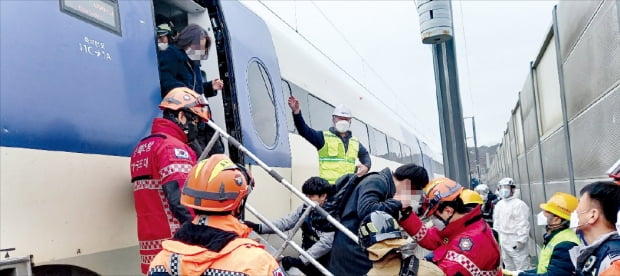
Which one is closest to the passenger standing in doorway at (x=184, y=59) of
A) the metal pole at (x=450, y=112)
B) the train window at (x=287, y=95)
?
the train window at (x=287, y=95)

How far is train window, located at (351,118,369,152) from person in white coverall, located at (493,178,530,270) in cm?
311

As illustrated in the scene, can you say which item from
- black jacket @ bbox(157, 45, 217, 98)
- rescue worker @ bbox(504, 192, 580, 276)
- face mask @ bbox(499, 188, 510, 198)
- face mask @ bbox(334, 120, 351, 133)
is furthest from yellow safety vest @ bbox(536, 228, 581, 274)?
face mask @ bbox(499, 188, 510, 198)

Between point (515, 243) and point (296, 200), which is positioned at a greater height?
point (296, 200)

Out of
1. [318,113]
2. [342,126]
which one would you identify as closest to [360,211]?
[342,126]

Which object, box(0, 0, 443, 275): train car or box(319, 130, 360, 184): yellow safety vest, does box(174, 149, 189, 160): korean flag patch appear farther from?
box(319, 130, 360, 184): yellow safety vest

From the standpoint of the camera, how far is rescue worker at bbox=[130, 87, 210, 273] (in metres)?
3.00

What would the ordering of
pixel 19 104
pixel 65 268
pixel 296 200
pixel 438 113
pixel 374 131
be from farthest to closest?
pixel 374 131 → pixel 438 113 → pixel 296 200 → pixel 65 268 → pixel 19 104

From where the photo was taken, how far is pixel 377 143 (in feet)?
44.0

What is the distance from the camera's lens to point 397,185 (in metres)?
3.43

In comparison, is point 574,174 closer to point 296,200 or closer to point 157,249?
point 296,200

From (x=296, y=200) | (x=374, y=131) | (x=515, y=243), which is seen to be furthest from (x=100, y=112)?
(x=374, y=131)

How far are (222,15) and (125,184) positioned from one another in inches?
80.1

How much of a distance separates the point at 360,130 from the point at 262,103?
6.13m

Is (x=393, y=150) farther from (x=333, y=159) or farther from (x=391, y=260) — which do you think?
(x=391, y=260)
